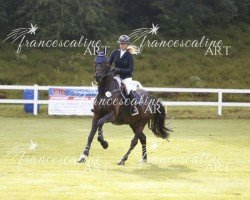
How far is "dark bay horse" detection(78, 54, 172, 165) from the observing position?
12859 mm

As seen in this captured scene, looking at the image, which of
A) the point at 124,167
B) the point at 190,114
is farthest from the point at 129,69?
the point at 190,114

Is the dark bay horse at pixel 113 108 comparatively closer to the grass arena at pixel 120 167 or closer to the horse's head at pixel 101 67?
the horse's head at pixel 101 67

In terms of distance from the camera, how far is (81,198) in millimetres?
8906

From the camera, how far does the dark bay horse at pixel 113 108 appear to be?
12859 mm

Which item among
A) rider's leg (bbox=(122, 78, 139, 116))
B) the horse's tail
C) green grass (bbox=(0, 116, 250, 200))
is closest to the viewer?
green grass (bbox=(0, 116, 250, 200))

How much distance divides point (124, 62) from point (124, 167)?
2.29 m

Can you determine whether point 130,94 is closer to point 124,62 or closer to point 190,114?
point 124,62

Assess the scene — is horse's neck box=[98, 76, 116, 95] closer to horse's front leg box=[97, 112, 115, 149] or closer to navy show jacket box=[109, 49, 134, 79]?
navy show jacket box=[109, 49, 134, 79]

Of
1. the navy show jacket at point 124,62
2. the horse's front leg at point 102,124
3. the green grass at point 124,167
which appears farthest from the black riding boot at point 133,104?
the green grass at point 124,167

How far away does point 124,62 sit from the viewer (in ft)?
43.9

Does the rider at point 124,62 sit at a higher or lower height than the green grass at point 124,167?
higher

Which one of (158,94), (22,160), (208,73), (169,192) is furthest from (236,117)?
(169,192)

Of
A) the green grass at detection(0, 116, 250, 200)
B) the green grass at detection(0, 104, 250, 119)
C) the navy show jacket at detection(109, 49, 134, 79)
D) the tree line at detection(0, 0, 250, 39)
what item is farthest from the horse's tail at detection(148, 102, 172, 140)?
the tree line at detection(0, 0, 250, 39)

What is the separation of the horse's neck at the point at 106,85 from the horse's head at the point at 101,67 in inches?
6.5
